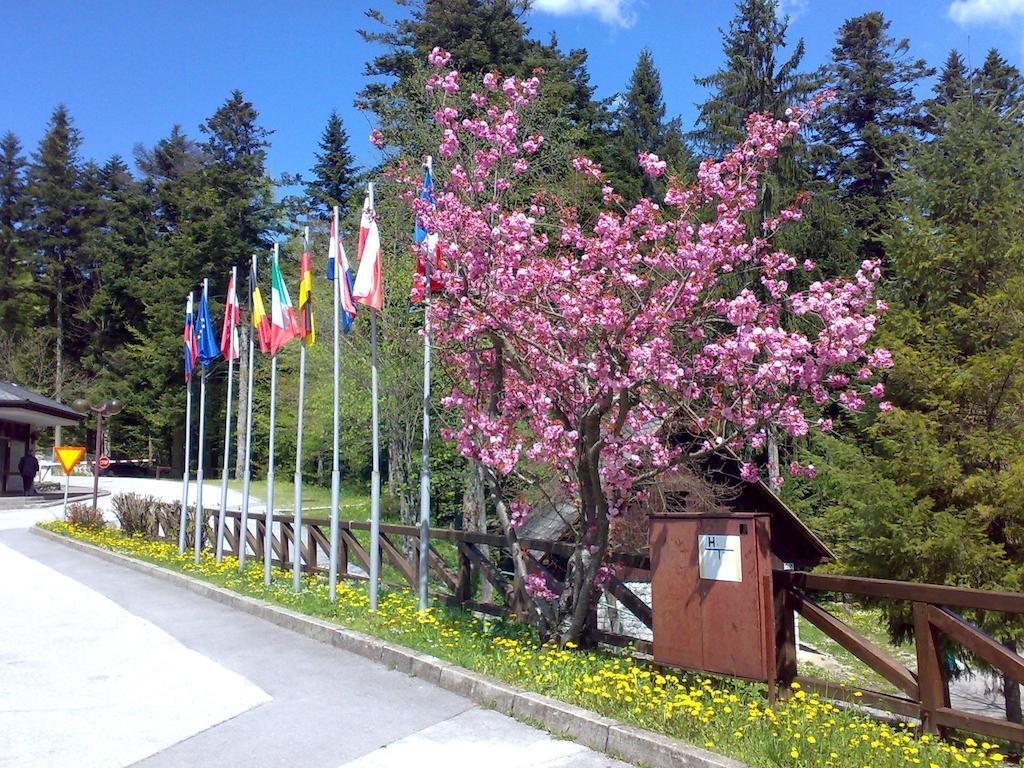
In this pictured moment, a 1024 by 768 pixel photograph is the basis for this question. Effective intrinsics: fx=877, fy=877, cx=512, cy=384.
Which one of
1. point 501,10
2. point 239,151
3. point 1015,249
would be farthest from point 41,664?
point 239,151

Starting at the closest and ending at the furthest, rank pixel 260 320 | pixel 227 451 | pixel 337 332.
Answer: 1. pixel 337 332
2. pixel 260 320
3. pixel 227 451

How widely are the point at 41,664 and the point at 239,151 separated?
2258 inches

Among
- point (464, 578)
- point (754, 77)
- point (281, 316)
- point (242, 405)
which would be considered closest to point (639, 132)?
point (754, 77)

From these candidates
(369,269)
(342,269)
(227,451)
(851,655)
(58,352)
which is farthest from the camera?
(58,352)

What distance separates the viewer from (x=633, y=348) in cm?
711

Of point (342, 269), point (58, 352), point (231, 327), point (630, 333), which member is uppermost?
point (58, 352)

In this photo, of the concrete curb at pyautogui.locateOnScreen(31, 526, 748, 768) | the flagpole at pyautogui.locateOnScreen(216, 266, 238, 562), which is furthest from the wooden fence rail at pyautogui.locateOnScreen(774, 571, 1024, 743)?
the flagpole at pyautogui.locateOnScreen(216, 266, 238, 562)

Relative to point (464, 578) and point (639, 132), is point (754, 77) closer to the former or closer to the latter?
point (639, 132)

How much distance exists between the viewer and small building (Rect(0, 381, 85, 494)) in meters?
37.3

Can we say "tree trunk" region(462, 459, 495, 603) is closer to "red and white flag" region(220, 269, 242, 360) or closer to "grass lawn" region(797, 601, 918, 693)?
"red and white flag" region(220, 269, 242, 360)

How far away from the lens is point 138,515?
2266cm

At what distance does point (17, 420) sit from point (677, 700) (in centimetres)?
4203

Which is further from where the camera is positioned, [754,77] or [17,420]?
[17,420]

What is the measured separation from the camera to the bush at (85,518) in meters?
23.8
